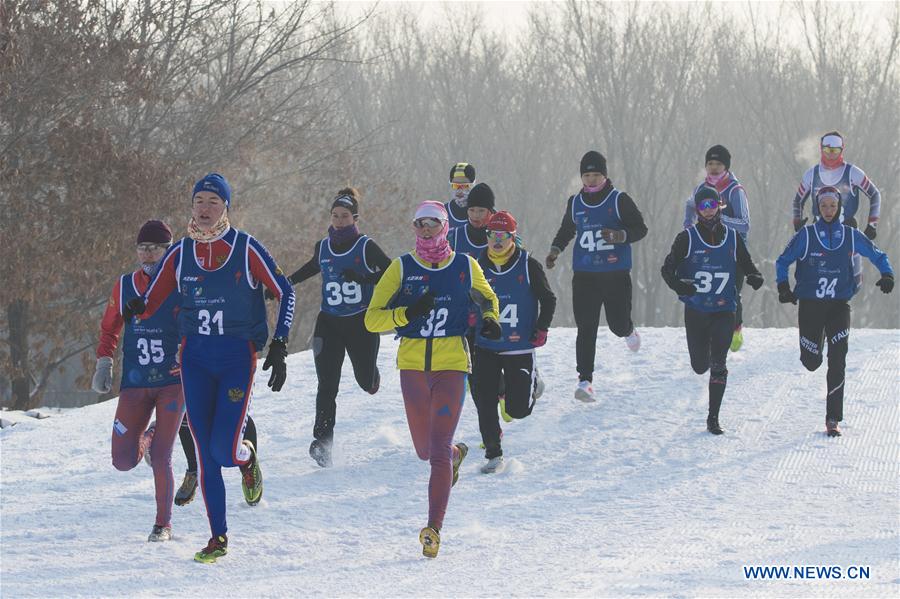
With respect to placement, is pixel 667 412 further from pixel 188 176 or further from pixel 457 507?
pixel 188 176

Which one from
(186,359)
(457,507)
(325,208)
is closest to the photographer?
(186,359)

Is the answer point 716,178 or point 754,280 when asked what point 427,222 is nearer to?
point 754,280

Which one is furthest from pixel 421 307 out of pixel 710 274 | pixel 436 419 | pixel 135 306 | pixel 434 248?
pixel 710 274

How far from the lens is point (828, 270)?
11281mm

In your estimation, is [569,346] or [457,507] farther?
[569,346]

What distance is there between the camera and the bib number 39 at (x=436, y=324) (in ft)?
25.7

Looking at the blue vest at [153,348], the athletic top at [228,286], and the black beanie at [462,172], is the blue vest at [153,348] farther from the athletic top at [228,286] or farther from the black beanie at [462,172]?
the black beanie at [462,172]

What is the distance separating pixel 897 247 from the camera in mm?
48625

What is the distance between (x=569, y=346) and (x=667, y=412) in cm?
365

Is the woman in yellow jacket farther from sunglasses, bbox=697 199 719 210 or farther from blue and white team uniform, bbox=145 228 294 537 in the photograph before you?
sunglasses, bbox=697 199 719 210

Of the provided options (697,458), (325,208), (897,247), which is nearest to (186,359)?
(697,458)

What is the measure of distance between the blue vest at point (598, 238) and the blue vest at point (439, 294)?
426 centimetres

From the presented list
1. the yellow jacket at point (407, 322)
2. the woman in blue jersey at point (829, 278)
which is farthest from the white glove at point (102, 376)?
the woman in blue jersey at point (829, 278)

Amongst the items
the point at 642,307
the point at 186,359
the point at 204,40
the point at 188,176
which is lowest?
the point at 642,307
